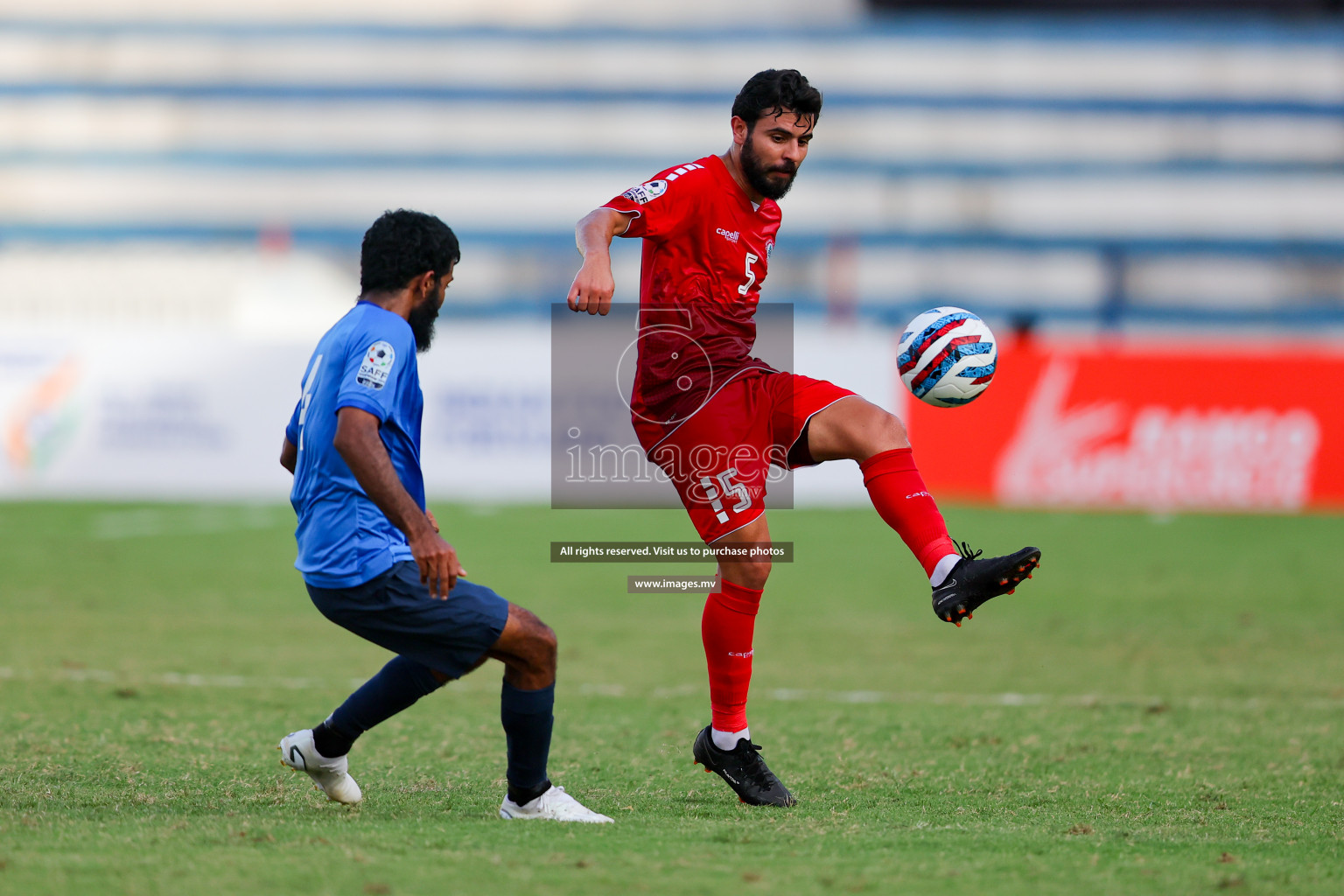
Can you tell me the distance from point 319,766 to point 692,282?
6.80 feet

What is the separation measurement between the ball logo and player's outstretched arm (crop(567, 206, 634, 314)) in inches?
3.0

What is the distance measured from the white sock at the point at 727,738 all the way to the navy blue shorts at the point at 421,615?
105 centimetres

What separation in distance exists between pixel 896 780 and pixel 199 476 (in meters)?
13.0

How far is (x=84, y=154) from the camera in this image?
37.3 m

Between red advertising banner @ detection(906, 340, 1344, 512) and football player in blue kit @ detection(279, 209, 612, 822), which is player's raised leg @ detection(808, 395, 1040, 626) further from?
red advertising banner @ detection(906, 340, 1344, 512)

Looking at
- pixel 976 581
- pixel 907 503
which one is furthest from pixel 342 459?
pixel 976 581

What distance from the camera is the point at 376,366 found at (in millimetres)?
4195

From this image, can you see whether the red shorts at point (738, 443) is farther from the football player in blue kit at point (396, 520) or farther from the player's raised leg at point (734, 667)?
the football player in blue kit at point (396, 520)

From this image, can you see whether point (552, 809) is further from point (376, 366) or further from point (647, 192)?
point (647, 192)

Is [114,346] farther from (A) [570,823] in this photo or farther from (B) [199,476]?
(A) [570,823]

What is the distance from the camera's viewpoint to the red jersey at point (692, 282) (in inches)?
199

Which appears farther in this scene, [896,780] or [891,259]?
[891,259]

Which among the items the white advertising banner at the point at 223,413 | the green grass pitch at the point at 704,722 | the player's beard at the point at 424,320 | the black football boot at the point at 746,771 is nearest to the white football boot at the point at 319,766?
the green grass pitch at the point at 704,722

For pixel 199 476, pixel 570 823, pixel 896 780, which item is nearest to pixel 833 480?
pixel 199 476
